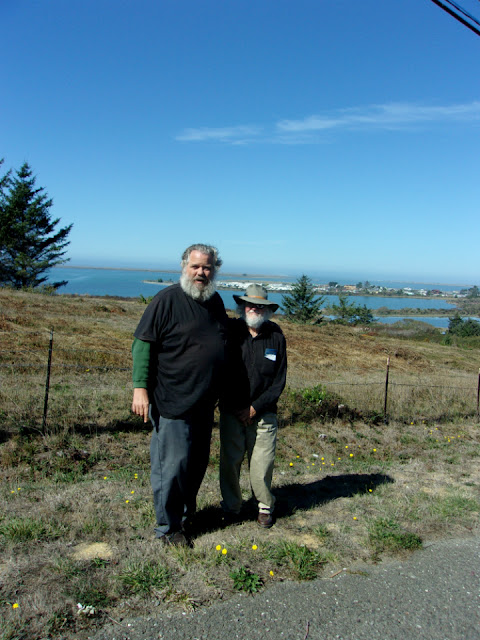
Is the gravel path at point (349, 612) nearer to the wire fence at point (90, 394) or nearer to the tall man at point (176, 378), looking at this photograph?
the tall man at point (176, 378)

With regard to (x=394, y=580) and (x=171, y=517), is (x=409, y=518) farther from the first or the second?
(x=171, y=517)

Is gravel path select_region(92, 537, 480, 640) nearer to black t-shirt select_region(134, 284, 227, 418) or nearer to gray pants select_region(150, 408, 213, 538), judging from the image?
gray pants select_region(150, 408, 213, 538)

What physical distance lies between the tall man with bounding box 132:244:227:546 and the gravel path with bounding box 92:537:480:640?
78cm

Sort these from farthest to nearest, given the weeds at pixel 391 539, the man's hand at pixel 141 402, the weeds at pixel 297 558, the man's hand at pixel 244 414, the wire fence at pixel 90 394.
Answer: the wire fence at pixel 90 394, the man's hand at pixel 244 414, the weeds at pixel 391 539, the man's hand at pixel 141 402, the weeds at pixel 297 558

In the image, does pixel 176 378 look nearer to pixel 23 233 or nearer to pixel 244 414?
pixel 244 414

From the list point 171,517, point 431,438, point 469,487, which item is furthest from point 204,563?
point 431,438

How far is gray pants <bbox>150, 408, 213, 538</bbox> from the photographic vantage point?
130 inches

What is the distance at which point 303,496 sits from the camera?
4684 millimetres

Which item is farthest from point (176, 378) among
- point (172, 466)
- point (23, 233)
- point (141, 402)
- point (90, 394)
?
point (23, 233)

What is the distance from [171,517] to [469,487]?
140 inches

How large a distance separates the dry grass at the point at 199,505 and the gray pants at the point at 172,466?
0.71 feet

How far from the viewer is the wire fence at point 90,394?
241 inches

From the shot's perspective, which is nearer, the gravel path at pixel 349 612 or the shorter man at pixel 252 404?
the gravel path at pixel 349 612

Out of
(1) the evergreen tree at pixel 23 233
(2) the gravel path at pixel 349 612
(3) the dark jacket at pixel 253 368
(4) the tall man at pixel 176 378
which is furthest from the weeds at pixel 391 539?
(1) the evergreen tree at pixel 23 233
